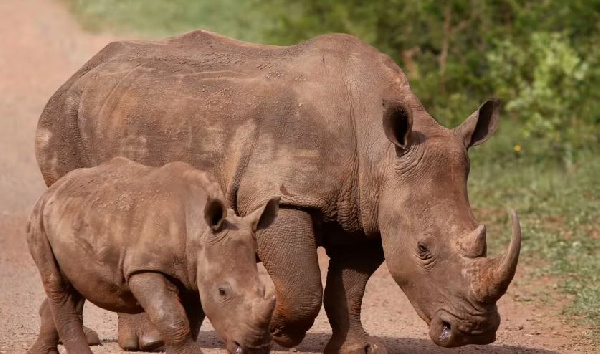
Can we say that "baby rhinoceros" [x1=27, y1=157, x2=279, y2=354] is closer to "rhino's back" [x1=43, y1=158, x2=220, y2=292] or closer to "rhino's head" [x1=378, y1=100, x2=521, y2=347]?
"rhino's back" [x1=43, y1=158, x2=220, y2=292]

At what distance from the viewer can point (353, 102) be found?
8.28 metres

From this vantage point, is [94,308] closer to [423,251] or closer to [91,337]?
[91,337]

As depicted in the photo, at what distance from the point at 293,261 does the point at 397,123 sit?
3.15 feet

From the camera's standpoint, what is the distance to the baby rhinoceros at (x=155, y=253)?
6812 millimetres

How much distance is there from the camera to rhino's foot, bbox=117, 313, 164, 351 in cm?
884

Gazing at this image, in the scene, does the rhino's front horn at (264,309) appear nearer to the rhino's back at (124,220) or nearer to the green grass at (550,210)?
the rhino's back at (124,220)

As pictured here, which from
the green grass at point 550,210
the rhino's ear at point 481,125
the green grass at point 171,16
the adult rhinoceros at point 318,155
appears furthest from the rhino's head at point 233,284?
the green grass at point 171,16

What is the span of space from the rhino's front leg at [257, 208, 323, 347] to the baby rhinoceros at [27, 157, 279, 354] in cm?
75

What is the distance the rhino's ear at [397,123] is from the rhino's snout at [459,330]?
989mm

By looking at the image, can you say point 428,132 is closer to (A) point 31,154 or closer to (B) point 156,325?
(B) point 156,325

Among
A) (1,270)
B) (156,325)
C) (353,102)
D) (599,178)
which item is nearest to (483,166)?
(599,178)

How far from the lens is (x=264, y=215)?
7129 mm

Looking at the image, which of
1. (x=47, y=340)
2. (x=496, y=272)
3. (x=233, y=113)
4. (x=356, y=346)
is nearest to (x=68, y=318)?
(x=47, y=340)

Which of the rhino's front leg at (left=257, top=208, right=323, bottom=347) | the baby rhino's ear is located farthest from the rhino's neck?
the baby rhino's ear
